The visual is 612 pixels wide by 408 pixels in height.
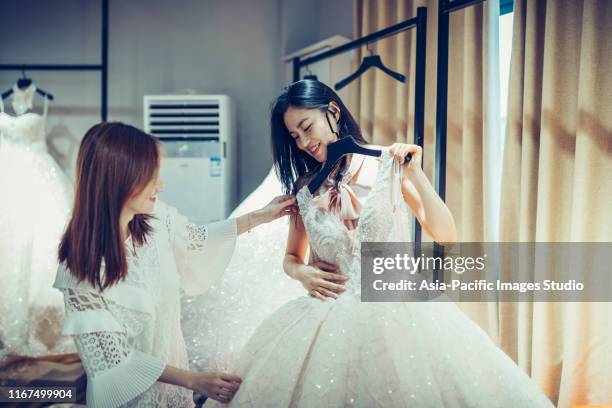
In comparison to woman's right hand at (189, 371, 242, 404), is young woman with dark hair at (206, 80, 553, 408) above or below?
above

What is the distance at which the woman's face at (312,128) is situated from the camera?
4.64ft

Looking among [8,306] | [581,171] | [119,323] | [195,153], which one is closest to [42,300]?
[8,306]

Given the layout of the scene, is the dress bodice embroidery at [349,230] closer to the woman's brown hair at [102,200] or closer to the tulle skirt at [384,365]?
the tulle skirt at [384,365]

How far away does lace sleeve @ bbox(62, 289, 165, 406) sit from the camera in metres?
1.17

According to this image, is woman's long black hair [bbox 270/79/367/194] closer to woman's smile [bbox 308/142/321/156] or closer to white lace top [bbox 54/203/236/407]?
woman's smile [bbox 308/142/321/156]

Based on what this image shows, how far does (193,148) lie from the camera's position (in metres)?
2.99

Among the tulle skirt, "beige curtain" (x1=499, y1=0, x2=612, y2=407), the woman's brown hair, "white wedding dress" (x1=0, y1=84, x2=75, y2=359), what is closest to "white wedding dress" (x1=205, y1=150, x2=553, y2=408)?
the tulle skirt

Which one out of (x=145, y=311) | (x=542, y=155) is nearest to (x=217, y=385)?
(x=145, y=311)

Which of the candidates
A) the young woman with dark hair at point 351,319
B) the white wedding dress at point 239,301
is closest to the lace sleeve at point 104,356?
the young woman with dark hair at point 351,319

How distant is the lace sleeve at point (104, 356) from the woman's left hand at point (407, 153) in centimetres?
75

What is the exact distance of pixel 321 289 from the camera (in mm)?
1340

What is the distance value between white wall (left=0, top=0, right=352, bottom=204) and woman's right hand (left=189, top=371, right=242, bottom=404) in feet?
7.60

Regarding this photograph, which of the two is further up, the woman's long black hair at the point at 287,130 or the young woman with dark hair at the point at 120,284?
the woman's long black hair at the point at 287,130

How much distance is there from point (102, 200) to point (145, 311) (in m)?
0.28
